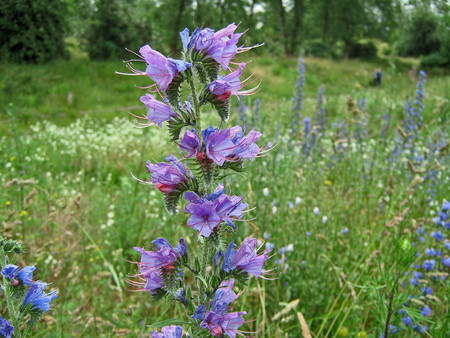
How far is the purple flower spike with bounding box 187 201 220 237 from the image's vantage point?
1.19 meters

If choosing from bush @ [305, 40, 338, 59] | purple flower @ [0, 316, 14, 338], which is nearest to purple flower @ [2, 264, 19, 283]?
purple flower @ [0, 316, 14, 338]

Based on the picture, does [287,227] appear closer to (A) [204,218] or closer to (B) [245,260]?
(B) [245,260]

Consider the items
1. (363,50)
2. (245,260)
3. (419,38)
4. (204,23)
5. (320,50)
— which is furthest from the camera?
(363,50)

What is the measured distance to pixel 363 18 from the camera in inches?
1272

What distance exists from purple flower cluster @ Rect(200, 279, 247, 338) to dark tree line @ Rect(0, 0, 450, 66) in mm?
807

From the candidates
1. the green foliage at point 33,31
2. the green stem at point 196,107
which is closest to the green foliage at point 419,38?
the green foliage at point 33,31

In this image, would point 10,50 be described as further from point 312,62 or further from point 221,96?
point 312,62

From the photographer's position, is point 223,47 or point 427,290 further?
point 427,290

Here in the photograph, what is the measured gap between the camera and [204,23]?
1.60 metres

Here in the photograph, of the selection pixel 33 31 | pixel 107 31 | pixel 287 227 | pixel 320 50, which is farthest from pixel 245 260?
pixel 320 50

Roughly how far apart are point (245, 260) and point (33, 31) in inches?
463

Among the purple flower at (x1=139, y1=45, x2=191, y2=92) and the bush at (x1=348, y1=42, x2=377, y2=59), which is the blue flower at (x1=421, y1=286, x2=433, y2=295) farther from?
the bush at (x1=348, y1=42, x2=377, y2=59)

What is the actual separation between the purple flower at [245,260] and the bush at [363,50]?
35341 mm

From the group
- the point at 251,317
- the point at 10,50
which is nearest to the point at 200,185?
the point at 251,317
